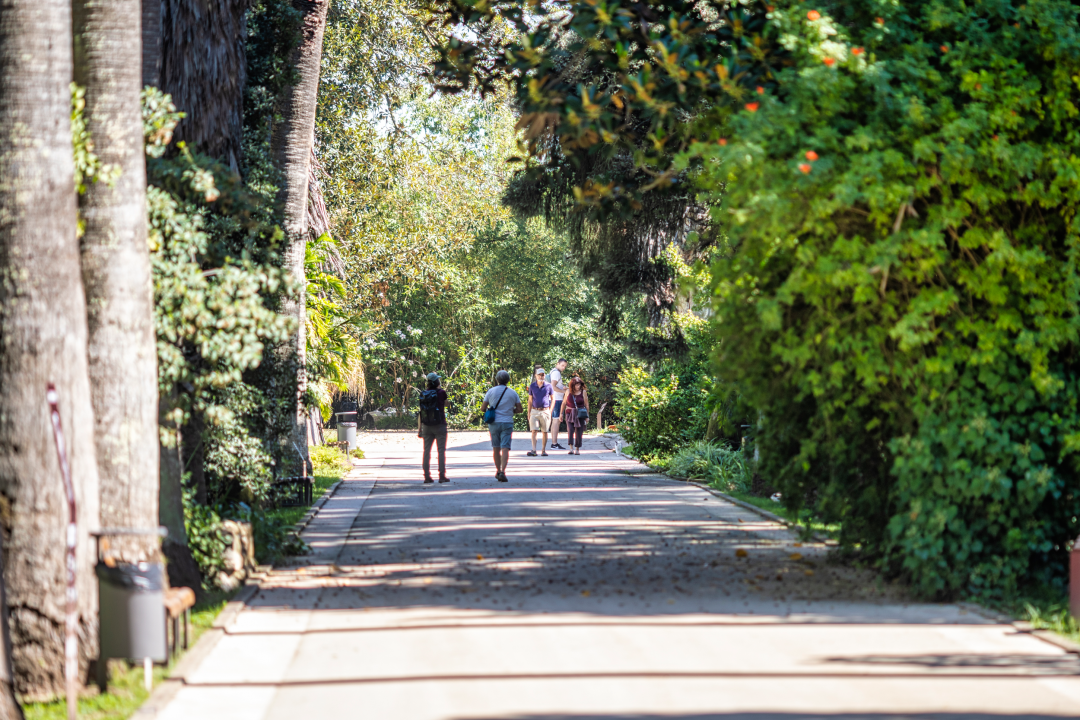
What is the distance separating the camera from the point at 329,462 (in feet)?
72.8

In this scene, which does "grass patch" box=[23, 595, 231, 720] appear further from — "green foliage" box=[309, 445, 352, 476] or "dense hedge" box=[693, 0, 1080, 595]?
"green foliage" box=[309, 445, 352, 476]

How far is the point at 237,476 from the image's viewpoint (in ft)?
34.6

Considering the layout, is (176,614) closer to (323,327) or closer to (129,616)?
(129,616)

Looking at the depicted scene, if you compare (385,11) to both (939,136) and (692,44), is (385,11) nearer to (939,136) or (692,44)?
(692,44)

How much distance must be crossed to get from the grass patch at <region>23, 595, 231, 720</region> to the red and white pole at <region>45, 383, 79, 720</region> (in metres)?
0.07

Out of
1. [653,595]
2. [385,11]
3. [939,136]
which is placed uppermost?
[385,11]

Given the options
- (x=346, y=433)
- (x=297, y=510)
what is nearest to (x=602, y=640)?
(x=297, y=510)

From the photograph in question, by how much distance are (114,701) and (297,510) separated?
884cm

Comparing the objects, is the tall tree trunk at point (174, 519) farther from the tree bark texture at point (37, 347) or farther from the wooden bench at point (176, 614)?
the tree bark texture at point (37, 347)

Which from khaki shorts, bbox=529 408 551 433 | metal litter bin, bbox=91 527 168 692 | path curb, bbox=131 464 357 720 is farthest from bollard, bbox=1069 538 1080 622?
khaki shorts, bbox=529 408 551 433

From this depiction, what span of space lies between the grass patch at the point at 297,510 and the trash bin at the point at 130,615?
200 inches

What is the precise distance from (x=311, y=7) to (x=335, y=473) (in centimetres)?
855

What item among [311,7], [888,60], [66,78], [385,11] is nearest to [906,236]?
[888,60]

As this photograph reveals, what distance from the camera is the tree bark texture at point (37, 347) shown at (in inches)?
245
